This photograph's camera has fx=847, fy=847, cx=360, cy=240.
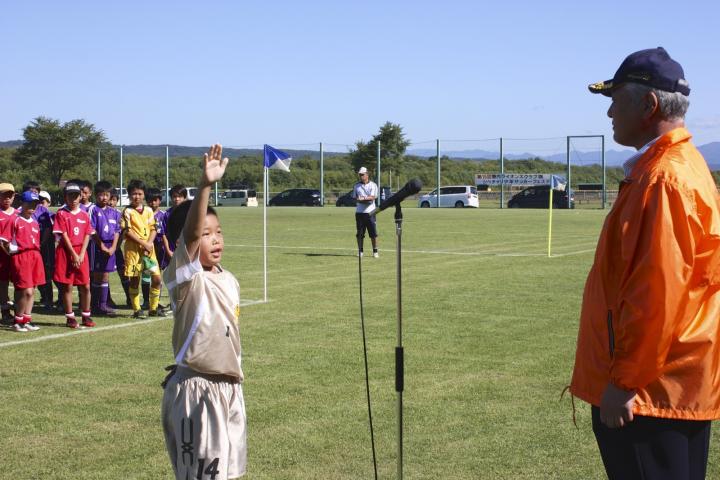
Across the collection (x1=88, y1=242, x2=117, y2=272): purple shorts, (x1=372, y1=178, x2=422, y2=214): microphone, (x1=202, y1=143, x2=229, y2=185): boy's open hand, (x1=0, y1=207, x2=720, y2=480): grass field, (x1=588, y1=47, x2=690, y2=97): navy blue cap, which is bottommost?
(x1=0, y1=207, x2=720, y2=480): grass field

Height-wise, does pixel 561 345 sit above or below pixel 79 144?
below

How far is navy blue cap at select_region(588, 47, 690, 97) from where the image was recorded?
3098 millimetres

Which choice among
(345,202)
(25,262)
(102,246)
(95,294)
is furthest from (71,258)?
(345,202)

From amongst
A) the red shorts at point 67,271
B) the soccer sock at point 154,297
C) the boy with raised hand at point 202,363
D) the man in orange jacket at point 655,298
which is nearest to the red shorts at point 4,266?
the red shorts at point 67,271

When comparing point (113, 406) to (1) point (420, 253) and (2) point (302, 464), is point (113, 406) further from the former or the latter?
(1) point (420, 253)

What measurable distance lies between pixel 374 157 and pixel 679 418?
6527 centimetres

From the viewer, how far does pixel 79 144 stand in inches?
2783

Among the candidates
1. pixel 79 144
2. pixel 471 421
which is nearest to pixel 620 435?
pixel 471 421

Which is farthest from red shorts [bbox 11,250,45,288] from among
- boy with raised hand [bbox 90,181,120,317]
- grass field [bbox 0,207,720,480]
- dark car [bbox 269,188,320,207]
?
dark car [bbox 269,188,320,207]

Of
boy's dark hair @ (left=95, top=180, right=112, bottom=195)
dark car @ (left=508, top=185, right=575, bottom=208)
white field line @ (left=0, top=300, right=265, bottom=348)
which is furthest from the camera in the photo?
dark car @ (left=508, top=185, right=575, bottom=208)

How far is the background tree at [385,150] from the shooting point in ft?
225

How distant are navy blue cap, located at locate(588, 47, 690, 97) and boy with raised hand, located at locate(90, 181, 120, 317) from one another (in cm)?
1010

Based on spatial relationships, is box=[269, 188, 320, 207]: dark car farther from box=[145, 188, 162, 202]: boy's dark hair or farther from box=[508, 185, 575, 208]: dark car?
box=[145, 188, 162, 202]: boy's dark hair

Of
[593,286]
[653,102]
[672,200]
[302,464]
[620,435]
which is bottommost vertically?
[302,464]
